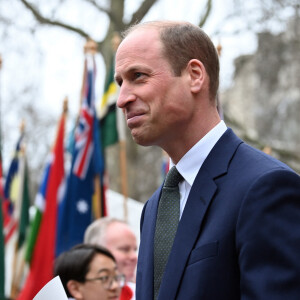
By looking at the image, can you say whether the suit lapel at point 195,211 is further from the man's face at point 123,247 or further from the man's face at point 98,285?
the man's face at point 123,247

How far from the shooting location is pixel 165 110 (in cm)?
183

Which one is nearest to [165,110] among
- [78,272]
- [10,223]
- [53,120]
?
[78,272]

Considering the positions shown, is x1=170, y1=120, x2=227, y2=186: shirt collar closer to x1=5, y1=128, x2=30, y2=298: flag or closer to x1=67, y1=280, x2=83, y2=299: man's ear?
x1=67, y1=280, x2=83, y2=299: man's ear

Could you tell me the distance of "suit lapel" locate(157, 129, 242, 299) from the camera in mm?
1700

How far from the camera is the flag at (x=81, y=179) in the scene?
7.17m

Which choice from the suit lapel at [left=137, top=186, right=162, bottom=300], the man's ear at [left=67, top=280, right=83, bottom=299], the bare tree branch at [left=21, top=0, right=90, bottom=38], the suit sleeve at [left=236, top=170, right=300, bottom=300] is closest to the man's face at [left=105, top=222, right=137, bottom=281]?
the man's ear at [left=67, top=280, right=83, bottom=299]

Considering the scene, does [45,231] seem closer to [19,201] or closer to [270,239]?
[19,201]

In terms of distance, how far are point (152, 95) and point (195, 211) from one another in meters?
0.36

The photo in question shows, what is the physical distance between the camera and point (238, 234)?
1.60 m

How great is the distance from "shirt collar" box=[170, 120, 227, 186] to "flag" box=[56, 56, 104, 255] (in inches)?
209

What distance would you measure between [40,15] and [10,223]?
5718 millimetres

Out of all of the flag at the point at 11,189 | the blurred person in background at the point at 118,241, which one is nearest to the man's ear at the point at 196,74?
the blurred person in background at the point at 118,241

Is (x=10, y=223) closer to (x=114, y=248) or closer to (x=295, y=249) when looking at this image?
(x=114, y=248)

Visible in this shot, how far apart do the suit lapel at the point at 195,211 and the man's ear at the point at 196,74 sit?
0.17 metres
